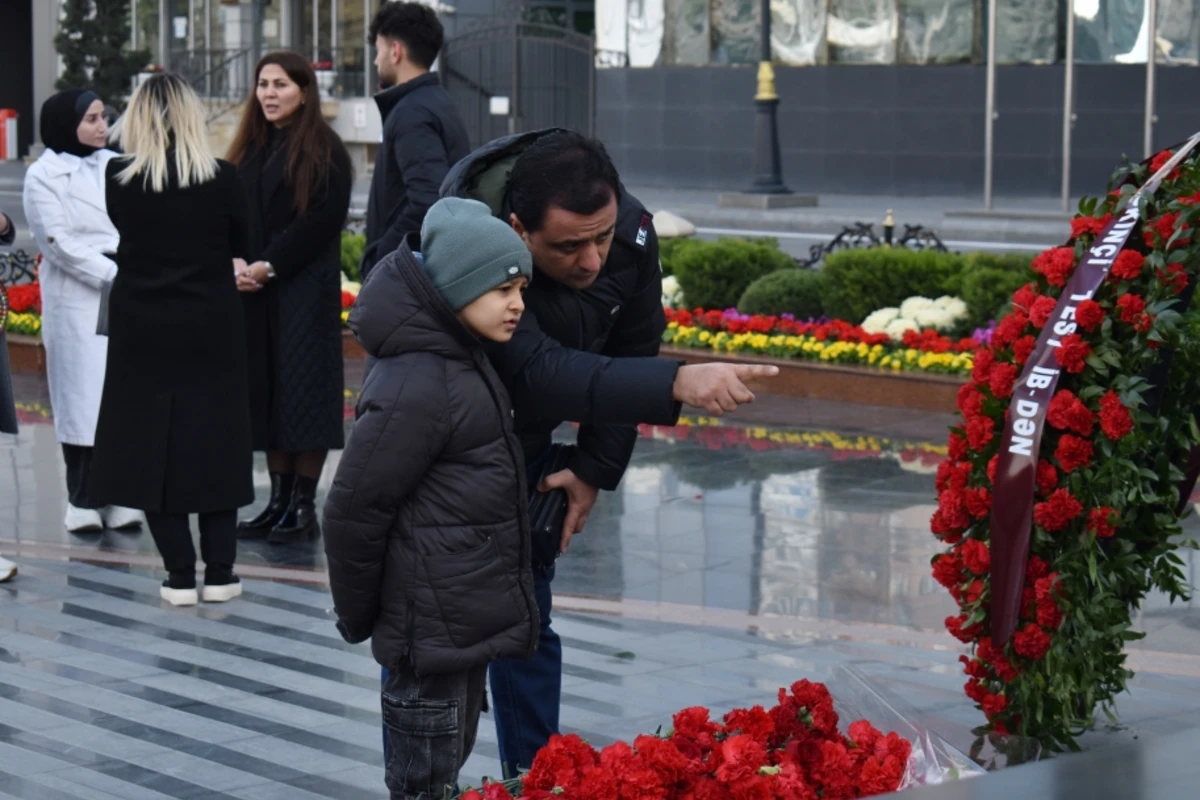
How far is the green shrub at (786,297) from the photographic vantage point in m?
12.1

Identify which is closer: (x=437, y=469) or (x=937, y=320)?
(x=437, y=469)

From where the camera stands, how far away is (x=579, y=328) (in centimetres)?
405

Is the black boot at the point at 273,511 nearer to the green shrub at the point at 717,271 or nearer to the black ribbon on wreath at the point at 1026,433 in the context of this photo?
the black ribbon on wreath at the point at 1026,433

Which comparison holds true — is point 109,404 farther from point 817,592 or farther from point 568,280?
point 568,280

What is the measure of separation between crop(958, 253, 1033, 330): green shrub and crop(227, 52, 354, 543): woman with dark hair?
477 cm

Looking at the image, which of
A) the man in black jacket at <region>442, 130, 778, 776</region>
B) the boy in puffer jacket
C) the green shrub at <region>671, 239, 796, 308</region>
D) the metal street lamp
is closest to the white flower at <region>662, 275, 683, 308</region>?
the green shrub at <region>671, 239, 796, 308</region>

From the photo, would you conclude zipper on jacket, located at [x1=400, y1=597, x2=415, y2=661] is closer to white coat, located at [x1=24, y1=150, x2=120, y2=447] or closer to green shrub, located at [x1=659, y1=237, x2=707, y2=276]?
white coat, located at [x1=24, y1=150, x2=120, y2=447]

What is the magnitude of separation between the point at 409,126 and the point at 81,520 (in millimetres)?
2271

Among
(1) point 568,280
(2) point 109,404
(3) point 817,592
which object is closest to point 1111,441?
(1) point 568,280

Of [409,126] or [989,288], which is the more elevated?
[409,126]

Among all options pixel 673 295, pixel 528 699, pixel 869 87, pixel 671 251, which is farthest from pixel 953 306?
pixel 869 87

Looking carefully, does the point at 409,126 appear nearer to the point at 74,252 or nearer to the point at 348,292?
the point at 74,252

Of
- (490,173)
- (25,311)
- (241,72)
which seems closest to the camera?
(490,173)

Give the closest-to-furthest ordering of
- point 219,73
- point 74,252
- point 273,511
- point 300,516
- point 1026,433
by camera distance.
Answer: point 1026,433, point 74,252, point 300,516, point 273,511, point 219,73
